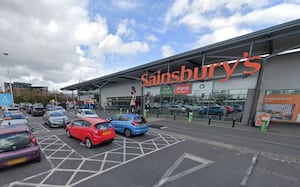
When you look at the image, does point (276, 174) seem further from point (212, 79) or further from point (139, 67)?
point (139, 67)

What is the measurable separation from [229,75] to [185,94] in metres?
5.96

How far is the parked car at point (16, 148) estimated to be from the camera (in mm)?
3937

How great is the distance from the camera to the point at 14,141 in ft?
13.7

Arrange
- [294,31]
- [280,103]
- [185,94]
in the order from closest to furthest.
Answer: [294,31] → [280,103] → [185,94]

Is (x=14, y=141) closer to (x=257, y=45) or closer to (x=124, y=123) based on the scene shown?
(x=124, y=123)

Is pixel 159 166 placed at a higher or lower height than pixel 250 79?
lower

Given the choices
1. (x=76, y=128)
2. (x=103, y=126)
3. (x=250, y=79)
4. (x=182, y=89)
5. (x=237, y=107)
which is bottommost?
(x=76, y=128)

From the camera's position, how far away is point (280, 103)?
12508 millimetres

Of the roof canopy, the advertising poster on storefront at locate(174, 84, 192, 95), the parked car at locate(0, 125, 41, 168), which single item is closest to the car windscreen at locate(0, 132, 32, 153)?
the parked car at locate(0, 125, 41, 168)

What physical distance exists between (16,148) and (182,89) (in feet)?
54.5

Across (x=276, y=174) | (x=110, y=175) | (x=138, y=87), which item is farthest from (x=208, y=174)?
(x=138, y=87)

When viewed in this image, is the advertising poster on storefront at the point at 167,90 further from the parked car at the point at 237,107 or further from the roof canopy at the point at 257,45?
the parked car at the point at 237,107

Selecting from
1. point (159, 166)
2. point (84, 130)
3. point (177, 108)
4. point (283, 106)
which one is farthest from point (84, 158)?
point (283, 106)

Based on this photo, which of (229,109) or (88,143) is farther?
(229,109)
